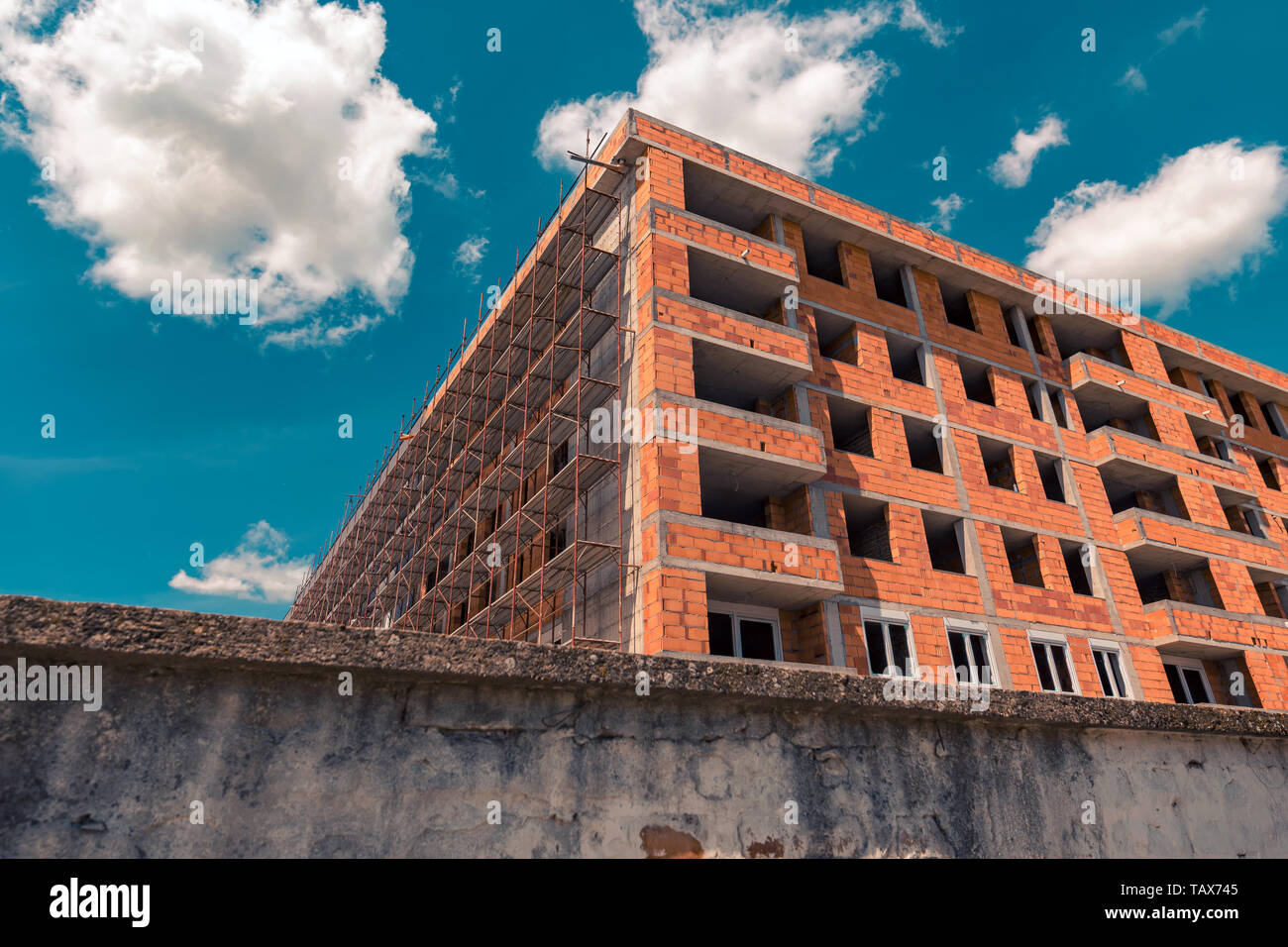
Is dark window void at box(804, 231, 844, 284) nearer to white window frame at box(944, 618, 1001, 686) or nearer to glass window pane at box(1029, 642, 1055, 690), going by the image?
white window frame at box(944, 618, 1001, 686)

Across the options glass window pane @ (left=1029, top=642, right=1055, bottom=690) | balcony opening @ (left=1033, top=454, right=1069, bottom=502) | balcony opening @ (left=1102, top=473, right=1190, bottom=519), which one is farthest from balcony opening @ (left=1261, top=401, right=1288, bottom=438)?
glass window pane @ (left=1029, top=642, right=1055, bottom=690)

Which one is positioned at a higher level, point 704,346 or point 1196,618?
point 704,346

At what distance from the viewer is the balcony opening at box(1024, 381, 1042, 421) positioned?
22.9m

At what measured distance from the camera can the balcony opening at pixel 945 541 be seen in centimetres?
1872

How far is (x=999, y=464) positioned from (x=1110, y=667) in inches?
238

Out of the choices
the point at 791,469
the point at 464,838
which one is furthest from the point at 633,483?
the point at 464,838

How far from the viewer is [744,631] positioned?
15.6 m

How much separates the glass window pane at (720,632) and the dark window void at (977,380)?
37.5 ft

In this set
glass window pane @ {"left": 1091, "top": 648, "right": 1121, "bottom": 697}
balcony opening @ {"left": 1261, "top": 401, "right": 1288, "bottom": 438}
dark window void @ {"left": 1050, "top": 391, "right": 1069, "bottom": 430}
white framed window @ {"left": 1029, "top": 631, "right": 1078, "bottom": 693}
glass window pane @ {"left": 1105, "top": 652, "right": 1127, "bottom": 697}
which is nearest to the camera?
white framed window @ {"left": 1029, "top": 631, "right": 1078, "bottom": 693}

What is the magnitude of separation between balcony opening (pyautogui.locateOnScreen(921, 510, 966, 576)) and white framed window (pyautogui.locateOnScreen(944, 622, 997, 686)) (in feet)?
4.96
